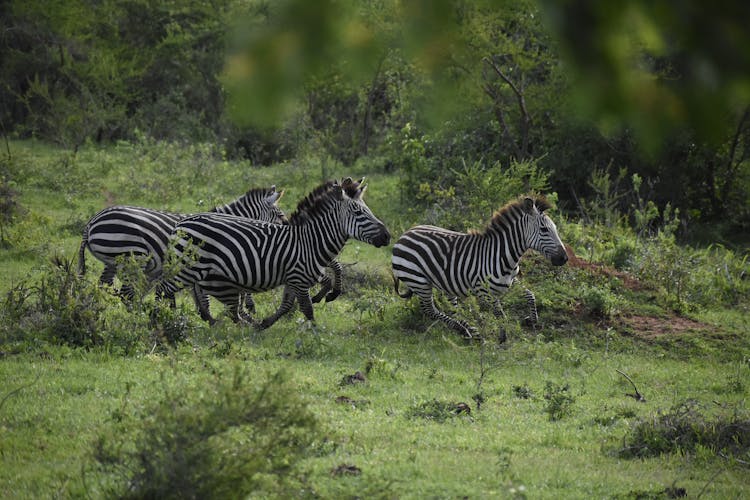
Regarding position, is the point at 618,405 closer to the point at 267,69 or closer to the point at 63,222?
the point at 267,69

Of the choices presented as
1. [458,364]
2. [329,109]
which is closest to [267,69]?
[458,364]

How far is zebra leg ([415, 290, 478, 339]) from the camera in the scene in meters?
11.8

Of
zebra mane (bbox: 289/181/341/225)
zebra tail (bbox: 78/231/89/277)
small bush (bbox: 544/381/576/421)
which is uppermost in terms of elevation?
zebra mane (bbox: 289/181/341/225)

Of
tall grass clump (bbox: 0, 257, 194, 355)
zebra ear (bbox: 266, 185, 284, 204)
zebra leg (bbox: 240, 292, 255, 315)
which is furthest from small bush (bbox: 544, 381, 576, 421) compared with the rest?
zebra ear (bbox: 266, 185, 284, 204)

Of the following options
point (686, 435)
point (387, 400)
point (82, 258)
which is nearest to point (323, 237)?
point (82, 258)

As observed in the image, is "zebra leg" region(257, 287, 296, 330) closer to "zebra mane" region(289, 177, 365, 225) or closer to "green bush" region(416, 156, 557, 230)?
"zebra mane" region(289, 177, 365, 225)

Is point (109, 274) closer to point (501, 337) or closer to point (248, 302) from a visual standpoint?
point (248, 302)

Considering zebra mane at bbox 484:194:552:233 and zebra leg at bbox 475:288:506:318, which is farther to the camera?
zebra mane at bbox 484:194:552:233

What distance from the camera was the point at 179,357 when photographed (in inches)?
350

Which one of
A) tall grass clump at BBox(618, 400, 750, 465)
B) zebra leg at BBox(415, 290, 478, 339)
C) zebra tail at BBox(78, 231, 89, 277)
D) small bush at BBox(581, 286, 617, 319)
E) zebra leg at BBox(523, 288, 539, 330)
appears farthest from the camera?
small bush at BBox(581, 286, 617, 319)

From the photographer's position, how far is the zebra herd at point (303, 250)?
1092 centimetres

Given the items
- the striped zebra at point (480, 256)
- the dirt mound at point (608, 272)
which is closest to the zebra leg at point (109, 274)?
the striped zebra at point (480, 256)

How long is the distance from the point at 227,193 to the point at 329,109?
11.4 metres

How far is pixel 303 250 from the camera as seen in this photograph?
37.2ft
